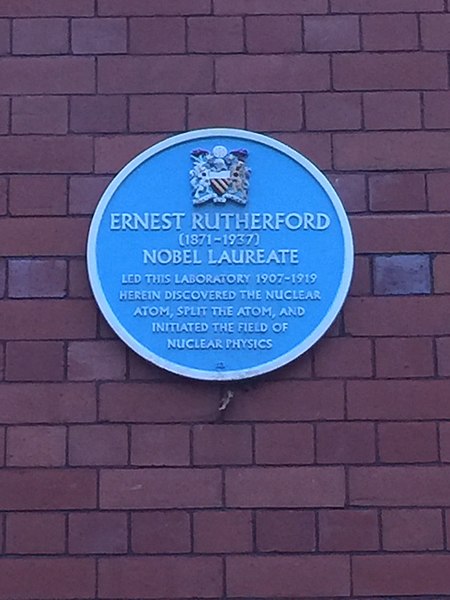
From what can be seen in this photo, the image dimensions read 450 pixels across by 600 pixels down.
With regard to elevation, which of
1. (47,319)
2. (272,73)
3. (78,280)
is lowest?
(47,319)

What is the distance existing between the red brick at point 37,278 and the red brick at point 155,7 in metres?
0.86

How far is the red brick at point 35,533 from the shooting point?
10.7ft

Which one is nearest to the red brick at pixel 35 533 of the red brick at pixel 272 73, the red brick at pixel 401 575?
the red brick at pixel 401 575

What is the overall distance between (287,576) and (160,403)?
64cm

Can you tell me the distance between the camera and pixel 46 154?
138 inches

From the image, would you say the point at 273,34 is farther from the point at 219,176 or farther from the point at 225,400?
the point at 225,400

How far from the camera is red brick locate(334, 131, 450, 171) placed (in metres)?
3.50

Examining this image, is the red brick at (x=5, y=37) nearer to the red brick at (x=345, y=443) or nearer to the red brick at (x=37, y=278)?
the red brick at (x=37, y=278)

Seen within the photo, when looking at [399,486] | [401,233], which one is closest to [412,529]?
[399,486]

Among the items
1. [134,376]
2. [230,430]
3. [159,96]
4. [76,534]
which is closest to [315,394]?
[230,430]

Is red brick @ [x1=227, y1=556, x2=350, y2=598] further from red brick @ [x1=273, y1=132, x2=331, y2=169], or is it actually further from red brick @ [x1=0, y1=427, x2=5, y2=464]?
red brick @ [x1=273, y1=132, x2=331, y2=169]

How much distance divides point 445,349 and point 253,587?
93 cm

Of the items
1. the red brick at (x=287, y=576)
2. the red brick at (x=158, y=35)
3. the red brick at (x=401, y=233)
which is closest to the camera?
the red brick at (x=287, y=576)

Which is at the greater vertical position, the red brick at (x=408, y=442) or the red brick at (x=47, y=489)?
the red brick at (x=408, y=442)
